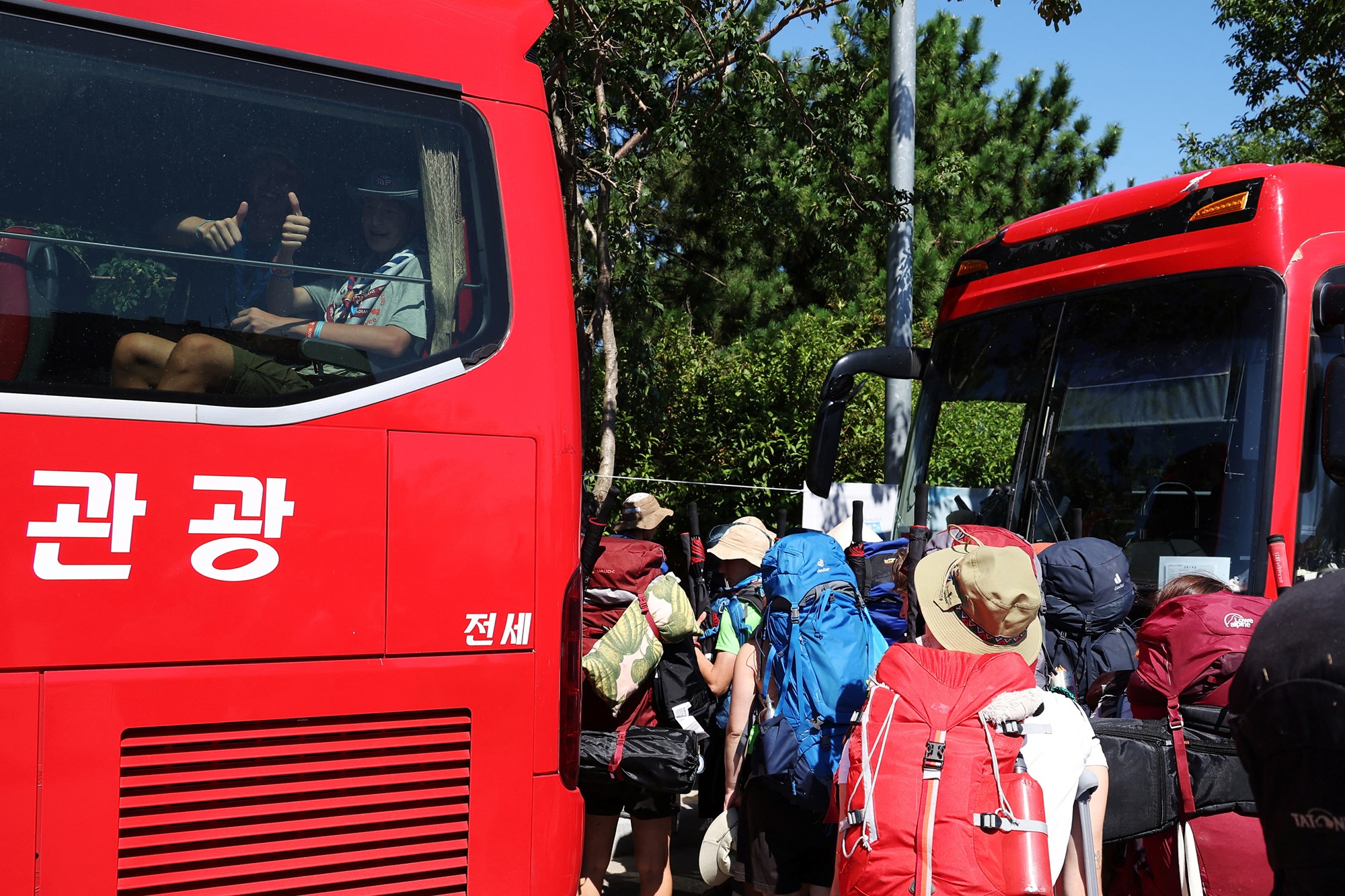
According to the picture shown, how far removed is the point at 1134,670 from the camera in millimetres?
3801

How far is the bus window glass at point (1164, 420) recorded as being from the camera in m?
4.62

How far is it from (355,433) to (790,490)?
7174 millimetres

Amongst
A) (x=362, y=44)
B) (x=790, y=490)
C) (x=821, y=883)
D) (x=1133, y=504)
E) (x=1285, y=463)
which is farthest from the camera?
(x=790, y=490)

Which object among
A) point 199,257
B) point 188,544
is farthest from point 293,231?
point 188,544

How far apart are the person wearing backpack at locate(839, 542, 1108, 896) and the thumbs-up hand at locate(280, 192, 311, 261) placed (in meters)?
1.93

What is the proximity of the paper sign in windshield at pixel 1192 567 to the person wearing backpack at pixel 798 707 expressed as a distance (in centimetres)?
155

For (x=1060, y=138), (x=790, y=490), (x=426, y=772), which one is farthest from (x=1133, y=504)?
(x=1060, y=138)

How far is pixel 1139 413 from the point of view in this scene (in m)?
5.04

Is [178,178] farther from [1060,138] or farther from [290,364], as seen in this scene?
[1060,138]

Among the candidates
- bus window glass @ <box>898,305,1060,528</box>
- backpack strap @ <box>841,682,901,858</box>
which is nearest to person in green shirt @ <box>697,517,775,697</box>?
bus window glass @ <box>898,305,1060,528</box>

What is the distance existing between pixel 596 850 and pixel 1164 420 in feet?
10.5

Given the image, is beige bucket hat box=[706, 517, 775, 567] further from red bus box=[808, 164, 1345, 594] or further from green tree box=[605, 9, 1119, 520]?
green tree box=[605, 9, 1119, 520]

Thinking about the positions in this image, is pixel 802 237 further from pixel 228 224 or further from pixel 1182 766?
pixel 228 224

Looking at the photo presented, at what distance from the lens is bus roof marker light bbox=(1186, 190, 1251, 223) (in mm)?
4801
